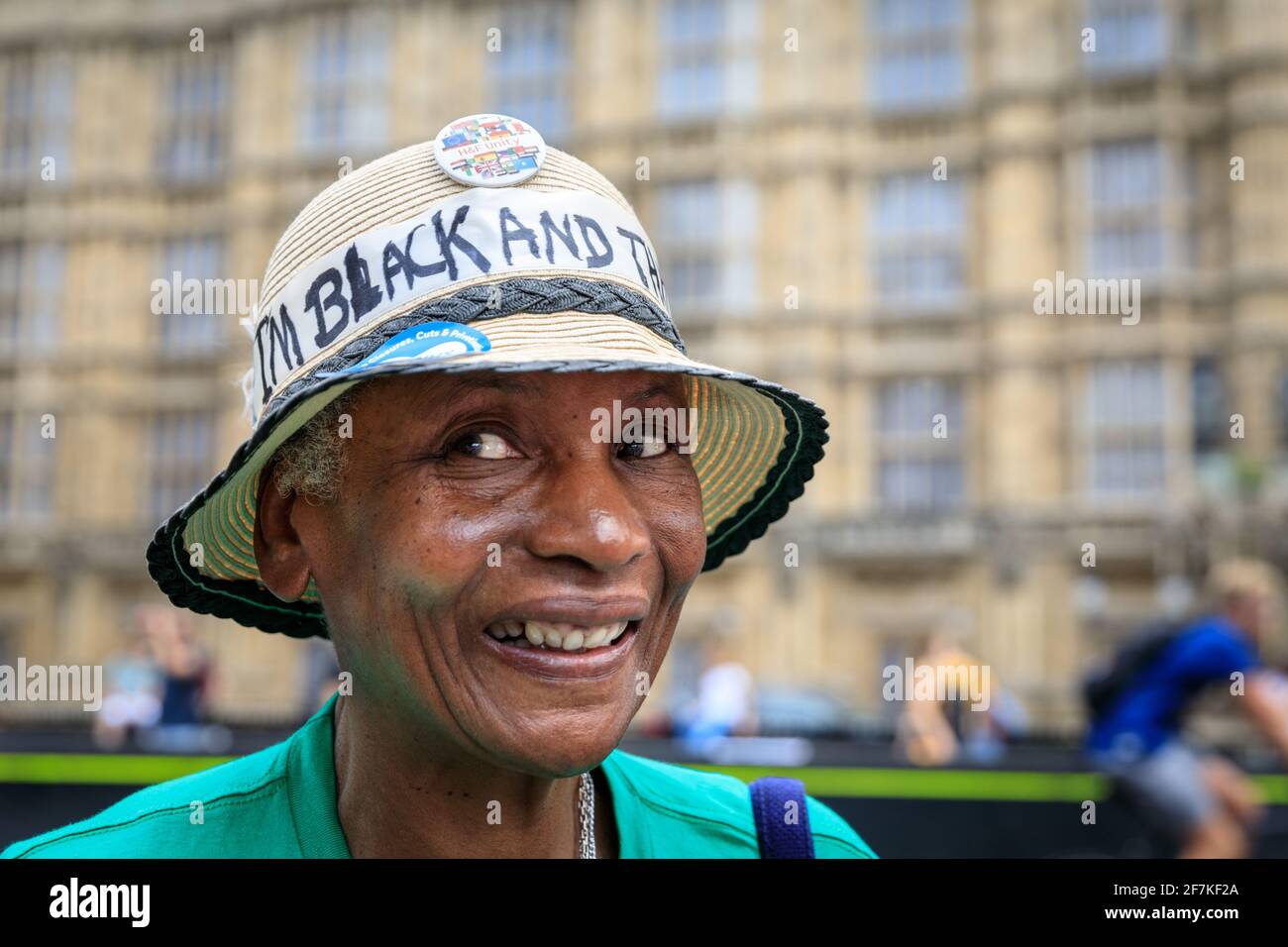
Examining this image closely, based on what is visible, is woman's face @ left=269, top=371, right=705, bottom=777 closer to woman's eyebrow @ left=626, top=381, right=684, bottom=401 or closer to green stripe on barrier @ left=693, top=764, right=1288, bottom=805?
woman's eyebrow @ left=626, top=381, right=684, bottom=401

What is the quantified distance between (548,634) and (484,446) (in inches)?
8.1

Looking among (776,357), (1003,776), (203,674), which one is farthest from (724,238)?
(1003,776)

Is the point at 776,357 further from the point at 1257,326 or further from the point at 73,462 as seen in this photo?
the point at 73,462

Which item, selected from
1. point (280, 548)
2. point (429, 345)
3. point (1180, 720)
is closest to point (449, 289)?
point (429, 345)

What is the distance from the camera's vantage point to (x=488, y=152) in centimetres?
149

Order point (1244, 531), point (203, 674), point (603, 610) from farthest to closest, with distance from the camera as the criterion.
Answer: point (1244, 531) → point (203, 674) → point (603, 610)

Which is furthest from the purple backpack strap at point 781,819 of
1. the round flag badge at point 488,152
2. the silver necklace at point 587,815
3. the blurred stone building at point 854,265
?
the blurred stone building at point 854,265

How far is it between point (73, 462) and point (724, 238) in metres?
12.5

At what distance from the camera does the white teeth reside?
4.42 feet

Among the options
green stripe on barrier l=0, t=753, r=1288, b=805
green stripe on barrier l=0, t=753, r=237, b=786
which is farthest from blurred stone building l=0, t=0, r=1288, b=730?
green stripe on barrier l=0, t=753, r=1288, b=805

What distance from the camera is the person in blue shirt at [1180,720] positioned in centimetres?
554

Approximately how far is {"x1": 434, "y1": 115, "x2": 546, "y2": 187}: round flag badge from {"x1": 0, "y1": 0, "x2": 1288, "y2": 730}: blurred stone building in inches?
632

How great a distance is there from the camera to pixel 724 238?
20953mm

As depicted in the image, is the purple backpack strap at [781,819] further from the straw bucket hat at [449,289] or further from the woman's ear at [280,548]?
the woman's ear at [280,548]
